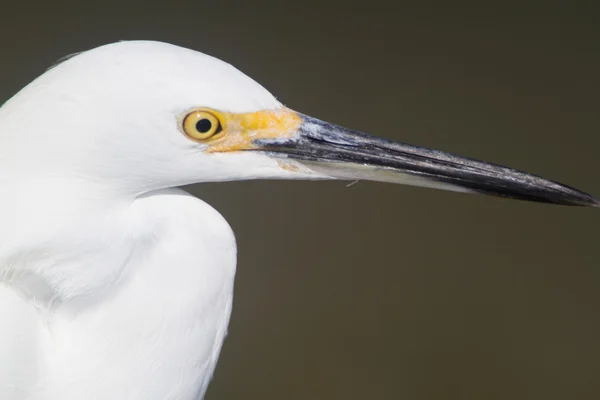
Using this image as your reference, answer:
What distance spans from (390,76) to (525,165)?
52 centimetres

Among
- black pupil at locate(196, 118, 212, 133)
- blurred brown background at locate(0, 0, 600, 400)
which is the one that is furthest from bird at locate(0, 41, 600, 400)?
blurred brown background at locate(0, 0, 600, 400)

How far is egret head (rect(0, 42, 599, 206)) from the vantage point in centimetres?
80

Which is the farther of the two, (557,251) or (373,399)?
(557,251)

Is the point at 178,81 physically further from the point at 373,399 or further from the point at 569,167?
the point at 569,167

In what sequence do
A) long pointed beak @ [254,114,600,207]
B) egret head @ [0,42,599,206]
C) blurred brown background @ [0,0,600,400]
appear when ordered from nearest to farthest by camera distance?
egret head @ [0,42,599,206], long pointed beak @ [254,114,600,207], blurred brown background @ [0,0,600,400]

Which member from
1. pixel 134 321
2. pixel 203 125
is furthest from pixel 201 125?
pixel 134 321

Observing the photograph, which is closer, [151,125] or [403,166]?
[151,125]

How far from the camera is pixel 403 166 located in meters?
0.97

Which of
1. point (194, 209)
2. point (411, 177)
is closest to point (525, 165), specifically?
point (411, 177)

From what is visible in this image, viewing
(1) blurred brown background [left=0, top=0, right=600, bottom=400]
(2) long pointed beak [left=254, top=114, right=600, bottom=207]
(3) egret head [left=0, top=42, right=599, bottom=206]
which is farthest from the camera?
(1) blurred brown background [left=0, top=0, right=600, bottom=400]

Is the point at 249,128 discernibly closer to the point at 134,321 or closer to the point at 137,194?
the point at 137,194

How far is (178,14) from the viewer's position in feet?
7.30

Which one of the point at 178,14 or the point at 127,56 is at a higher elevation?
the point at 178,14

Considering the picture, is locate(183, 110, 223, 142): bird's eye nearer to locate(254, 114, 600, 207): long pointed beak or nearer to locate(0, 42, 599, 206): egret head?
locate(0, 42, 599, 206): egret head
